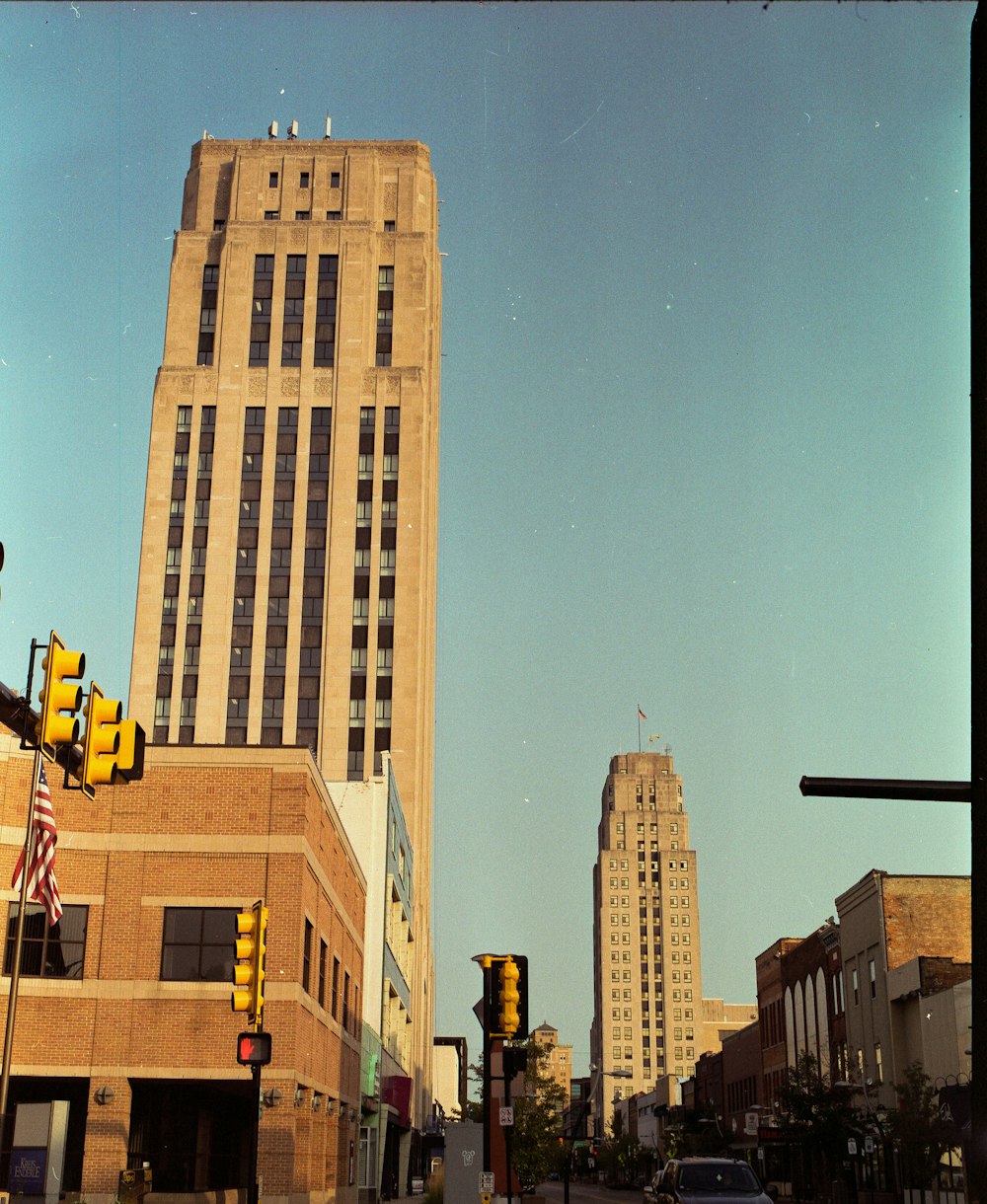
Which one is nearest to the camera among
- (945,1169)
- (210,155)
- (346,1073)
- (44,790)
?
(44,790)

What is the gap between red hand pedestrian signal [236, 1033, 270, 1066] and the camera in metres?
19.3

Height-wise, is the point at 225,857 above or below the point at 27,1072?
above

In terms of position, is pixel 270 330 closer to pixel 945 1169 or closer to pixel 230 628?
pixel 230 628

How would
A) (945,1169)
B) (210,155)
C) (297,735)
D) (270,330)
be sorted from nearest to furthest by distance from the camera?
(945,1169) < (297,735) < (270,330) < (210,155)

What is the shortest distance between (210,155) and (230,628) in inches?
1623

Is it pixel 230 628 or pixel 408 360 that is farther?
pixel 408 360

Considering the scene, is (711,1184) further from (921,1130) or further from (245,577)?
(245,577)

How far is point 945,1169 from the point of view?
163 feet

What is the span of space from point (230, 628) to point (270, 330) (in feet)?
75.9

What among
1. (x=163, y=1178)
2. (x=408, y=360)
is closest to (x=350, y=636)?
(x=408, y=360)

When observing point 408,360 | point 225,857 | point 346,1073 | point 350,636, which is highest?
point 408,360

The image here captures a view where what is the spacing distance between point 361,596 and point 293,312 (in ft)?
76.1

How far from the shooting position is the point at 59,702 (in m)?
11.8

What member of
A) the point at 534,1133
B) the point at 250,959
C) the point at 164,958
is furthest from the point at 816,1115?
the point at 250,959
